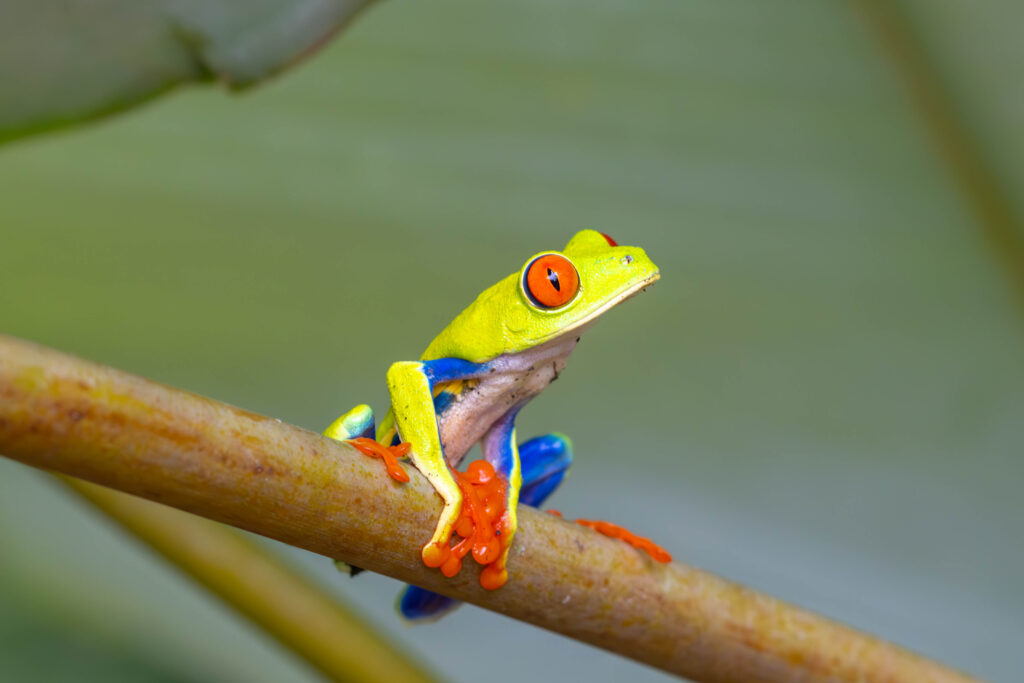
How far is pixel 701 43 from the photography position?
1.44 metres

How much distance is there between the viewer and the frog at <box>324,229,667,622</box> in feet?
3.06

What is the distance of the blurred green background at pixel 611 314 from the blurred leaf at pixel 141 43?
0.61 metres

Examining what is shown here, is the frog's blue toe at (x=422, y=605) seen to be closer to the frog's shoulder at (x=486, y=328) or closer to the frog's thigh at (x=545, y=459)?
the frog's thigh at (x=545, y=459)

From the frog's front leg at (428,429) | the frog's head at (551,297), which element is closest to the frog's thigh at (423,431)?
the frog's front leg at (428,429)

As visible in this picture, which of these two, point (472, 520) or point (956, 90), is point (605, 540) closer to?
point (472, 520)

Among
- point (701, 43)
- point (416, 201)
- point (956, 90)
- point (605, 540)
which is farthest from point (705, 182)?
point (605, 540)

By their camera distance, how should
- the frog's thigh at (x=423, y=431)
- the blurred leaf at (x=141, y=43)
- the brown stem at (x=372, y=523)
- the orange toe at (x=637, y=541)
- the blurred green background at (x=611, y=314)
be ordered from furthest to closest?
the blurred green background at (x=611, y=314)
the orange toe at (x=637, y=541)
the frog's thigh at (x=423, y=431)
the blurred leaf at (x=141, y=43)
the brown stem at (x=372, y=523)

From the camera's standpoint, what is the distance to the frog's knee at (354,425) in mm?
1130

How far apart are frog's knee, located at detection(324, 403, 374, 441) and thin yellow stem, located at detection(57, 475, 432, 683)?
202 mm

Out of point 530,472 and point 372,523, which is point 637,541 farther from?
point 372,523

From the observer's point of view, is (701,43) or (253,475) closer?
(253,475)

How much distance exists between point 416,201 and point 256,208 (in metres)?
0.27

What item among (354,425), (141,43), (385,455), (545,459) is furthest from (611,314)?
(141,43)

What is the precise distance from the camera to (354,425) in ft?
3.73
